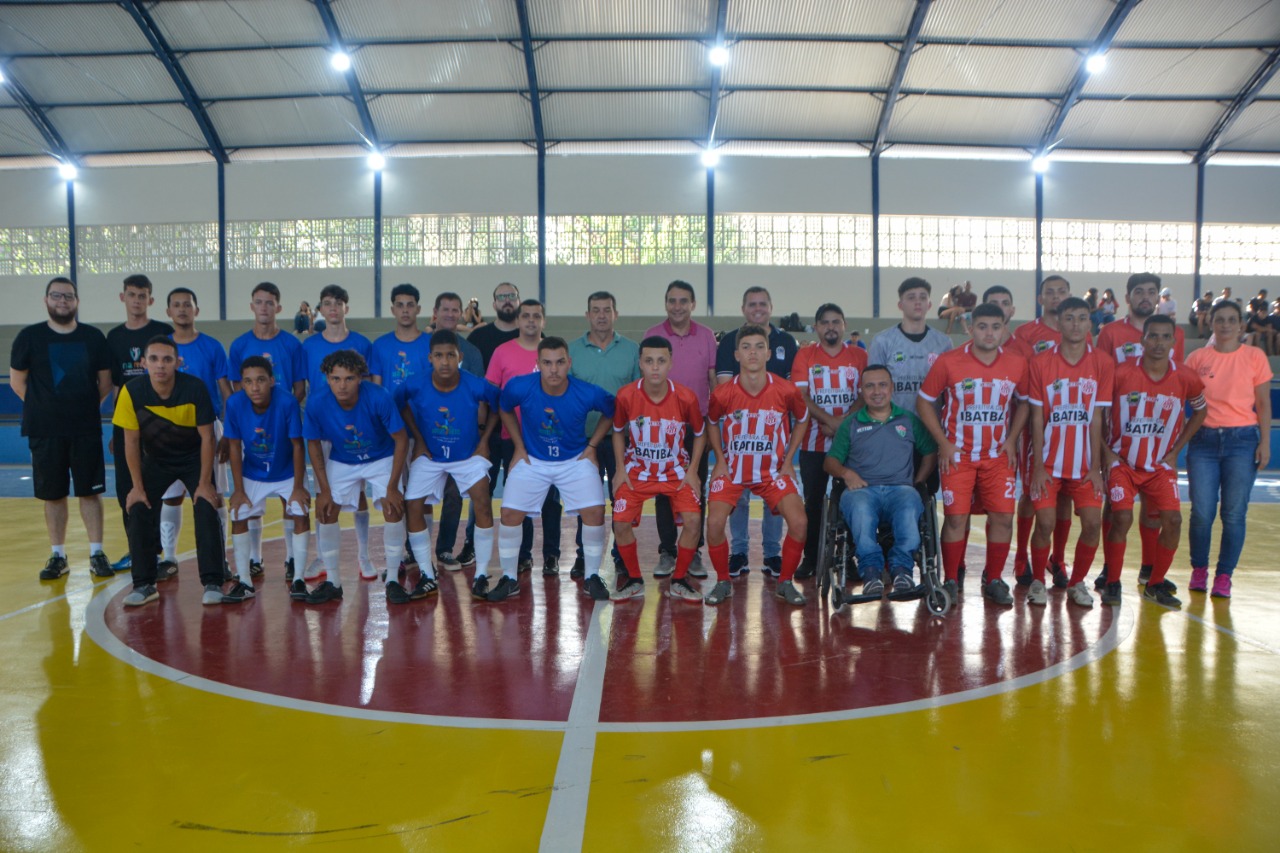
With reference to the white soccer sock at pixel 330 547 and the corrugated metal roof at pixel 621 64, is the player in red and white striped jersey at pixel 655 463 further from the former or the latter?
the corrugated metal roof at pixel 621 64

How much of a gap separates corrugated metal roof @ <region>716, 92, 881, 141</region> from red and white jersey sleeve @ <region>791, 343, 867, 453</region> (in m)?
16.5

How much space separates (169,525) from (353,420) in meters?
1.76

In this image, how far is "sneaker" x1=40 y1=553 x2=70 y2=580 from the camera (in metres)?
6.23

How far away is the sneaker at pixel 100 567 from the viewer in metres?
6.27

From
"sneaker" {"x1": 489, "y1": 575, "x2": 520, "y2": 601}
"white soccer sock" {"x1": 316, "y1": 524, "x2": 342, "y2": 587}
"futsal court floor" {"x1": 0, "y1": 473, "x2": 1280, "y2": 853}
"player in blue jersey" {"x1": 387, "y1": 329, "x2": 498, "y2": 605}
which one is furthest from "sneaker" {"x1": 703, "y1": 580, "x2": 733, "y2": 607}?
"white soccer sock" {"x1": 316, "y1": 524, "x2": 342, "y2": 587}

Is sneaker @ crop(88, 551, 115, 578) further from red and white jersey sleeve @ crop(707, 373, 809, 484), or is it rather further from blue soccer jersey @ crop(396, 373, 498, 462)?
red and white jersey sleeve @ crop(707, 373, 809, 484)

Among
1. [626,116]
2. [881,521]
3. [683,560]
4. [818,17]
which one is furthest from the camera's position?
[626,116]

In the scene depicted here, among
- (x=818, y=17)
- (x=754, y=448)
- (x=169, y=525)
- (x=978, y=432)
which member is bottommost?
(x=169, y=525)

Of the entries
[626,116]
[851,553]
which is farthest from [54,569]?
[626,116]

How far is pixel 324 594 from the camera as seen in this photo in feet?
18.0

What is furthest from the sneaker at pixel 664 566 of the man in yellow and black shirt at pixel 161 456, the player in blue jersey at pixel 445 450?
the man in yellow and black shirt at pixel 161 456

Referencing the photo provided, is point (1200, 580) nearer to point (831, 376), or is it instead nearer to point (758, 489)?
point (831, 376)

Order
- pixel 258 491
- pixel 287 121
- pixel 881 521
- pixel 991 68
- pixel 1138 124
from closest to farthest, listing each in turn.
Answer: pixel 881 521 → pixel 258 491 → pixel 991 68 → pixel 1138 124 → pixel 287 121

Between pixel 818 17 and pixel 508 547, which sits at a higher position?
pixel 818 17
